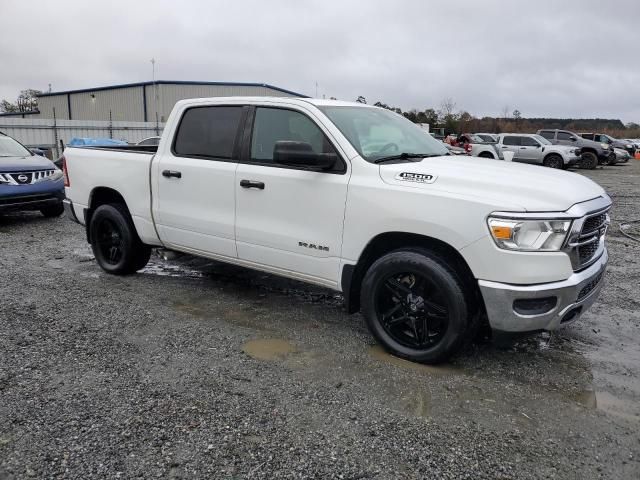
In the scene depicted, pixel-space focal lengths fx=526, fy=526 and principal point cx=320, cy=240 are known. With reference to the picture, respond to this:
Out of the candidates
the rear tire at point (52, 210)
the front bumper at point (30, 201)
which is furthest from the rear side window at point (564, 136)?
the front bumper at point (30, 201)

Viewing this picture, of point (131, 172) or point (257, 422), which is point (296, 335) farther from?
point (131, 172)

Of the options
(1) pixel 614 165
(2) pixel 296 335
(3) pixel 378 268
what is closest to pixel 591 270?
(3) pixel 378 268

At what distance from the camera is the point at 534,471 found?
2.63m

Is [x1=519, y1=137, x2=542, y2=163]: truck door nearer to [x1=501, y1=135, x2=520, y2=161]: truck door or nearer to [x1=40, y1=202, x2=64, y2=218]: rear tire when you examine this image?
[x1=501, y1=135, x2=520, y2=161]: truck door

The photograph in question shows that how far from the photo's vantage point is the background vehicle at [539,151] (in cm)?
2366

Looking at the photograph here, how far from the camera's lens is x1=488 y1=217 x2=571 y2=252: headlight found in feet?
10.5

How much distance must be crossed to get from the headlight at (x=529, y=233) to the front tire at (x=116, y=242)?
393cm

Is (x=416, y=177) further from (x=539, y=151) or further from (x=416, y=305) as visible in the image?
(x=539, y=151)

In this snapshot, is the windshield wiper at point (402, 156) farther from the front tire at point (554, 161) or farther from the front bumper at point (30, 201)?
the front tire at point (554, 161)

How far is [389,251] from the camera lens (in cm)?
390

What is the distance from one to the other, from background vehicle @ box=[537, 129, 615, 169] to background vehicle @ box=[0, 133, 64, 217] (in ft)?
79.7

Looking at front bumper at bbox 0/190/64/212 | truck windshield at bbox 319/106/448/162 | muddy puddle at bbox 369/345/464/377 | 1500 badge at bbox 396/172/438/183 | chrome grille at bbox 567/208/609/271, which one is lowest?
front bumper at bbox 0/190/64/212

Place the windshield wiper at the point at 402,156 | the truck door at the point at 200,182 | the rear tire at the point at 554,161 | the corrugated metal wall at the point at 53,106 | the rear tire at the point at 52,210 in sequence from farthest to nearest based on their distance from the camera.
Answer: the corrugated metal wall at the point at 53,106, the rear tire at the point at 554,161, the rear tire at the point at 52,210, the truck door at the point at 200,182, the windshield wiper at the point at 402,156

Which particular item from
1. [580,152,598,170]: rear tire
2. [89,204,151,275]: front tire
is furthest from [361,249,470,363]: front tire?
[580,152,598,170]: rear tire
